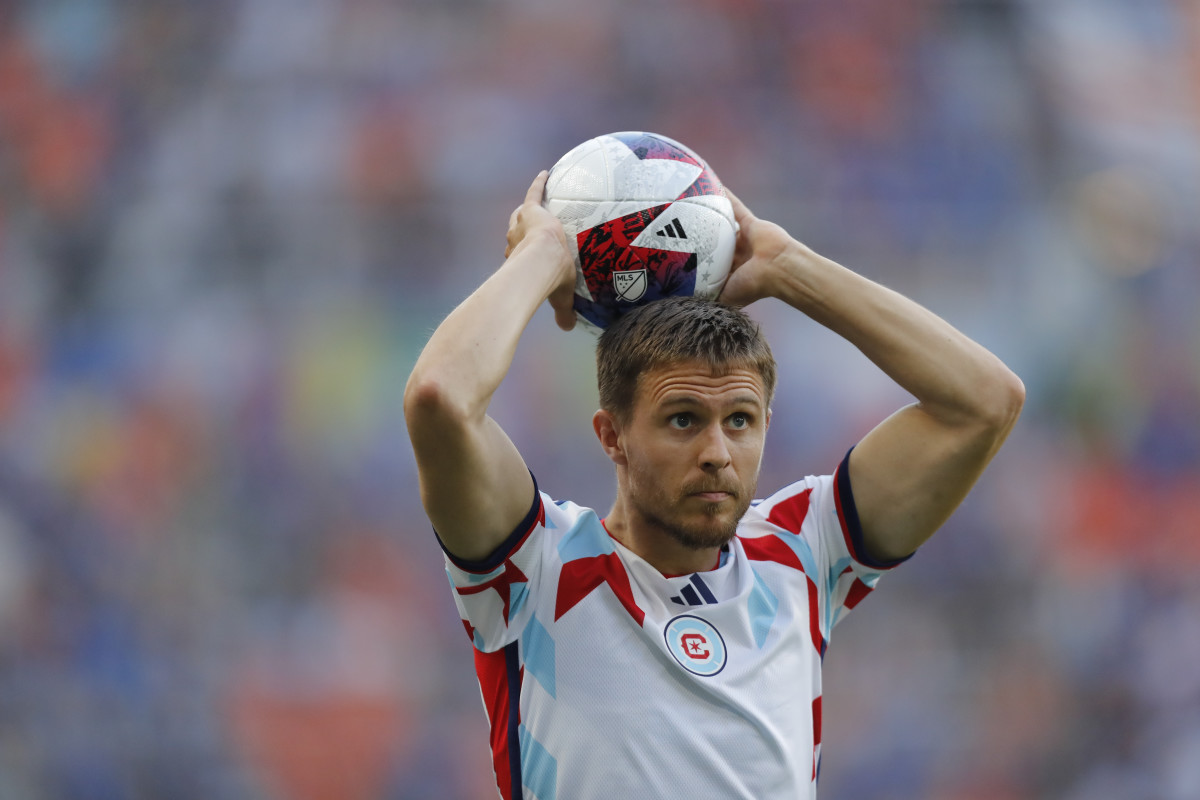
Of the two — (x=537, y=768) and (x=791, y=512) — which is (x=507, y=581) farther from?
(x=791, y=512)

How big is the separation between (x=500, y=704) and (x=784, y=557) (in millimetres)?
861

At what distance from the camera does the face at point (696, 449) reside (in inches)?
108

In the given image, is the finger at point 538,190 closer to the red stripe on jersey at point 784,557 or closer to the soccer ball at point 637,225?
the soccer ball at point 637,225

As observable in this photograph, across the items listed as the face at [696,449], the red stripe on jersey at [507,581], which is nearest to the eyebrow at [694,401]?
the face at [696,449]

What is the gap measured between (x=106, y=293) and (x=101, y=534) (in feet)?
6.71

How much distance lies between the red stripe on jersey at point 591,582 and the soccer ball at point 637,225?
657mm

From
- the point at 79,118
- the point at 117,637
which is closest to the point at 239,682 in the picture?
the point at 117,637

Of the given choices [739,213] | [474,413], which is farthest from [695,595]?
[739,213]

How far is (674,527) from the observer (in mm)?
2799

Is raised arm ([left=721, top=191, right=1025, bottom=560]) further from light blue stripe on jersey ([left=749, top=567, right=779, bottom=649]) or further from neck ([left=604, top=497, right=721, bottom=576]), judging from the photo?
neck ([left=604, top=497, right=721, bottom=576])

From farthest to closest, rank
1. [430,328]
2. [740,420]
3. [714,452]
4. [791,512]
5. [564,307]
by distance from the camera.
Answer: [430,328] < [791,512] < [564,307] < [740,420] < [714,452]

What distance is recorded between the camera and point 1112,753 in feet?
27.0

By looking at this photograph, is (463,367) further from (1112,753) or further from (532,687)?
(1112,753)

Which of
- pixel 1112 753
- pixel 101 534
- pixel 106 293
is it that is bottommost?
pixel 1112 753
